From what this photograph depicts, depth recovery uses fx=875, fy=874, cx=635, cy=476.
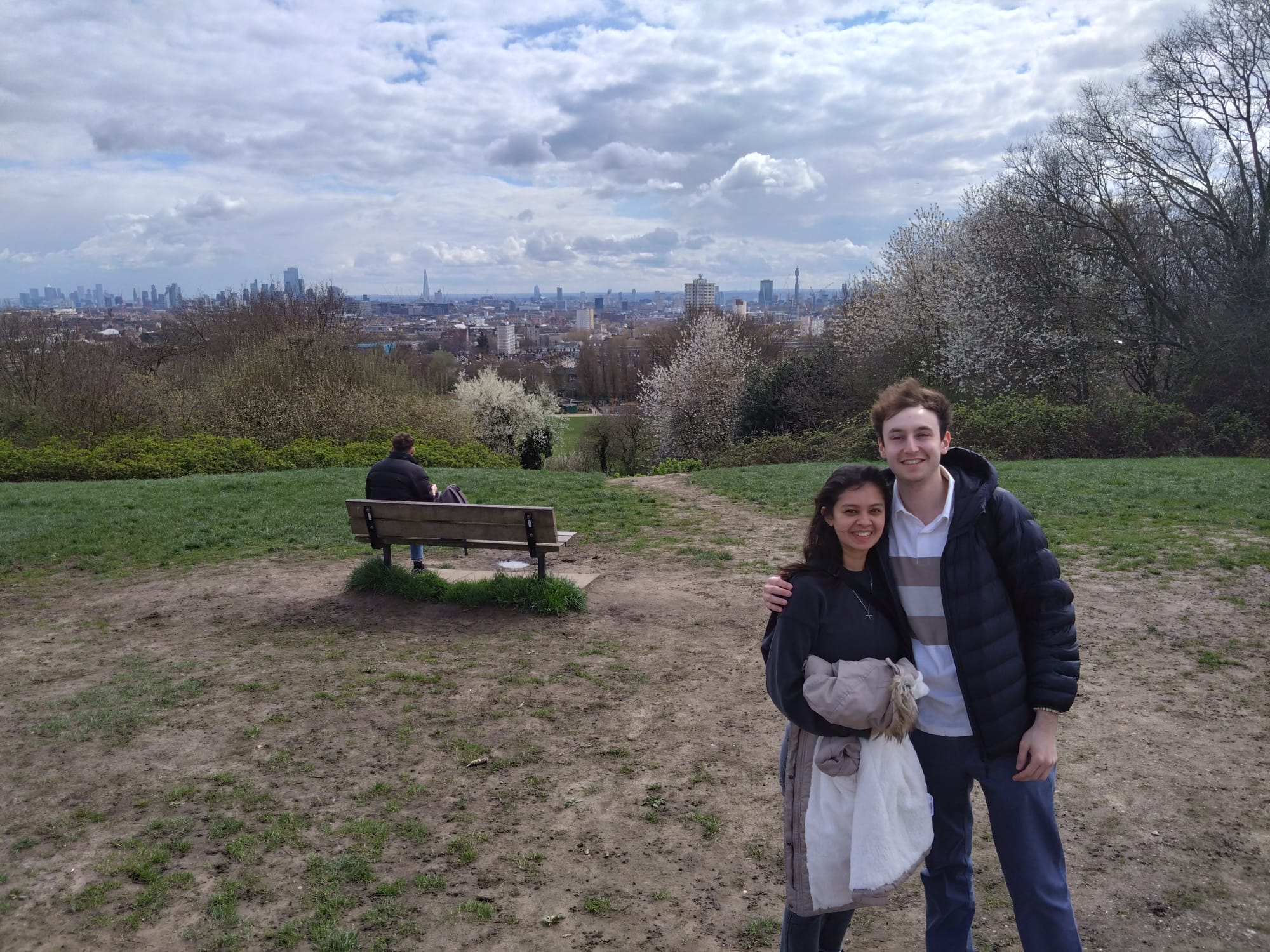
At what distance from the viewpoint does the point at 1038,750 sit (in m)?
2.38

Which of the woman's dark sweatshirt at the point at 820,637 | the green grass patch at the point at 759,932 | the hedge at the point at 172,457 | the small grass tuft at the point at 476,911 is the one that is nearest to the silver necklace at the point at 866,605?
the woman's dark sweatshirt at the point at 820,637

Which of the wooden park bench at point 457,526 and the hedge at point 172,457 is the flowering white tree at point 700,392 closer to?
the hedge at point 172,457

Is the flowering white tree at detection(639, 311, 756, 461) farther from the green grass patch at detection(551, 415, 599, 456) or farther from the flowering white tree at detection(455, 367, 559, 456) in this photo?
the flowering white tree at detection(455, 367, 559, 456)

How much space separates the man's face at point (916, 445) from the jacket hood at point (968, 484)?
0.25 ft

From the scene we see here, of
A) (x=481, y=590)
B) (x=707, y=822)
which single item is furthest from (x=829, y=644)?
(x=481, y=590)

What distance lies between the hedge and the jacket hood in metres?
14.1

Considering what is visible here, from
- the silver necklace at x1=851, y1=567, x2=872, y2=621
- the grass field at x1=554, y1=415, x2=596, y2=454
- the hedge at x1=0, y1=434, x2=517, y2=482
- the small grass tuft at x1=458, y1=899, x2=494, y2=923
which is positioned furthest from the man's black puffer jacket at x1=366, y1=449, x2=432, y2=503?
the grass field at x1=554, y1=415, x2=596, y2=454

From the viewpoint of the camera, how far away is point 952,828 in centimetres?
263

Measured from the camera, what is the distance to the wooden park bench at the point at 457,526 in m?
6.56

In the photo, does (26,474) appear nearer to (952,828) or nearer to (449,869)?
(449,869)

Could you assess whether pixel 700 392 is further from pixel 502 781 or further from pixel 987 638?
pixel 987 638

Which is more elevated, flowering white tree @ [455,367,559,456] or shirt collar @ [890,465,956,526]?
shirt collar @ [890,465,956,526]

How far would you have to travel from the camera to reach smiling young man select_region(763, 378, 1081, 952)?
240cm

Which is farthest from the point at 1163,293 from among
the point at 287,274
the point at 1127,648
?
the point at 287,274
